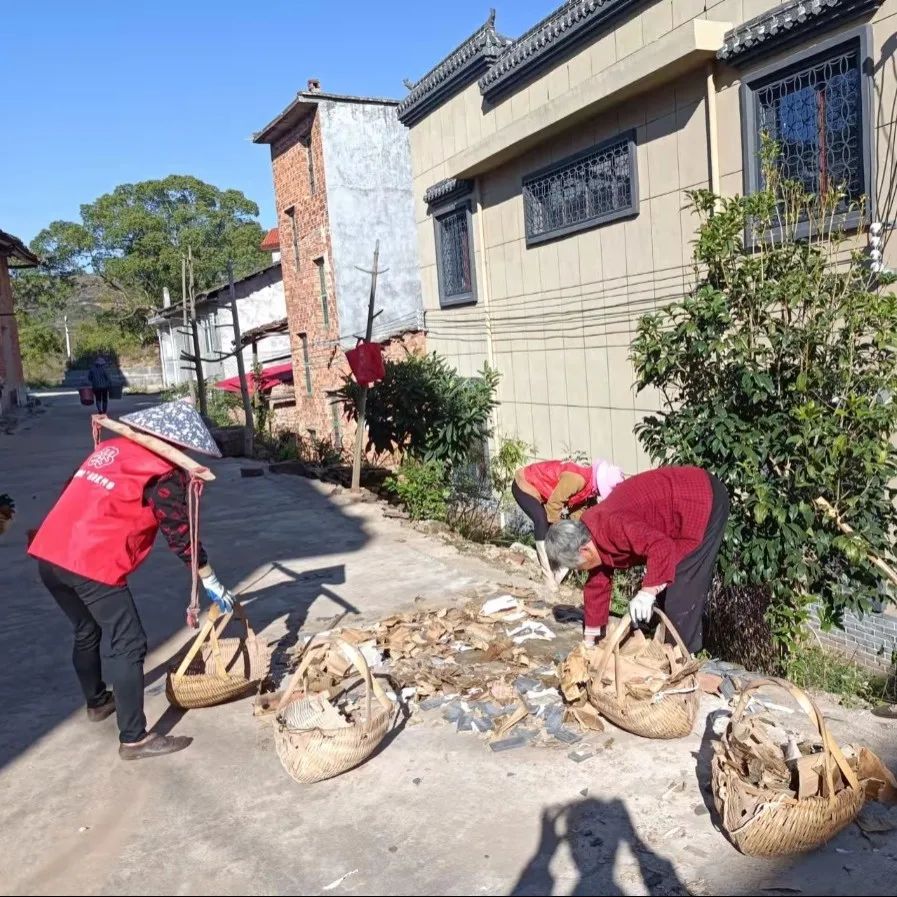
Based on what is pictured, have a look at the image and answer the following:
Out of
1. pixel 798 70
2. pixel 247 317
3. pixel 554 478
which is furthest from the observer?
pixel 247 317

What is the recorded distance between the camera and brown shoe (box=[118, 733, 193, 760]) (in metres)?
3.84

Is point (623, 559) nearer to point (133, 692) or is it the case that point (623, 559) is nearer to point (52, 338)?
point (133, 692)

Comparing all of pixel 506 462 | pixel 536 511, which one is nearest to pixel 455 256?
pixel 506 462

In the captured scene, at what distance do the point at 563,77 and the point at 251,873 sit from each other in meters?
8.19

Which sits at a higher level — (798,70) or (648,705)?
(798,70)

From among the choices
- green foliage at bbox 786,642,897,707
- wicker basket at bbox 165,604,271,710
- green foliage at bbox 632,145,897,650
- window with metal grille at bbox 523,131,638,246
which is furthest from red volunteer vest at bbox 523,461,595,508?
window with metal grille at bbox 523,131,638,246

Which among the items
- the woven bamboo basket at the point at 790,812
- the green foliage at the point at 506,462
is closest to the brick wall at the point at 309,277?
the green foliage at the point at 506,462

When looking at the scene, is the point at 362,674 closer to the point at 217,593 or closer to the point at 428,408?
the point at 217,593

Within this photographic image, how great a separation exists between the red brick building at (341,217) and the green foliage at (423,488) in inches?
205

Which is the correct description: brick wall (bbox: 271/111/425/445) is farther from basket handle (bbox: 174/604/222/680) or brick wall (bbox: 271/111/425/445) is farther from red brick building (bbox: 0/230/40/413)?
basket handle (bbox: 174/604/222/680)

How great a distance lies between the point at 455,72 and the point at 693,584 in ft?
28.3

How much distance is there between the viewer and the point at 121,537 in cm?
378

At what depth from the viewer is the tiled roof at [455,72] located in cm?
1020

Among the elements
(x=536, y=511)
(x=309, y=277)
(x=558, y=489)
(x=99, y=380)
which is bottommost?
(x=536, y=511)
